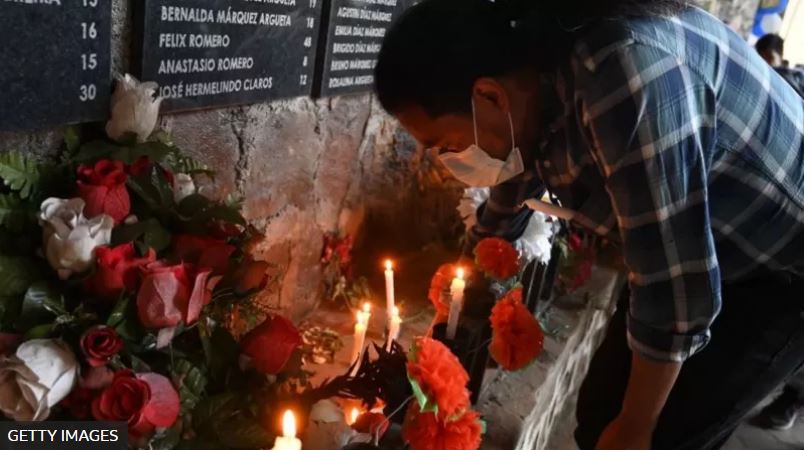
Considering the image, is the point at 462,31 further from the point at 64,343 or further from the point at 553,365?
the point at 553,365

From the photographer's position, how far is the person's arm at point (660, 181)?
0.78m

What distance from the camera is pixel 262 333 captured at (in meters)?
0.91

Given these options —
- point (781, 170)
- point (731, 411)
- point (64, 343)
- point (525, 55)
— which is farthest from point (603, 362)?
point (64, 343)

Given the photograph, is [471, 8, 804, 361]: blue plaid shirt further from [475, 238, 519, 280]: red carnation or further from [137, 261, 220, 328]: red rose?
[137, 261, 220, 328]: red rose

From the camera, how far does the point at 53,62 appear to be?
0.84 meters

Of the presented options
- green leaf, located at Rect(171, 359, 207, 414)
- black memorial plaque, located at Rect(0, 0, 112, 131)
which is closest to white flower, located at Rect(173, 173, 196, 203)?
black memorial plaque, located at Rect(0, 0, 112, 131)

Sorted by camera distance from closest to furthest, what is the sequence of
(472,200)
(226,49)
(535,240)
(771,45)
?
1. (226,49)
2. (535,240)
3. (472,200)
4. (771,45)

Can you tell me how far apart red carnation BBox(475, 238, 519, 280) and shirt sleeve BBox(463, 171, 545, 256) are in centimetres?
8

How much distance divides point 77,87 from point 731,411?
4.19 feet

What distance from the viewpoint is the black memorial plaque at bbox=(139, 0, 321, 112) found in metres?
1.00

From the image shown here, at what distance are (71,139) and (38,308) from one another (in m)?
0.27

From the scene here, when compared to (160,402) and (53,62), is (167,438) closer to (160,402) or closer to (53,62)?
(160,402)

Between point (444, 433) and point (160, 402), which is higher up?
point (160, 402)

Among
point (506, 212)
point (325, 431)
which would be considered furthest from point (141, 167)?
point (506, 212)
